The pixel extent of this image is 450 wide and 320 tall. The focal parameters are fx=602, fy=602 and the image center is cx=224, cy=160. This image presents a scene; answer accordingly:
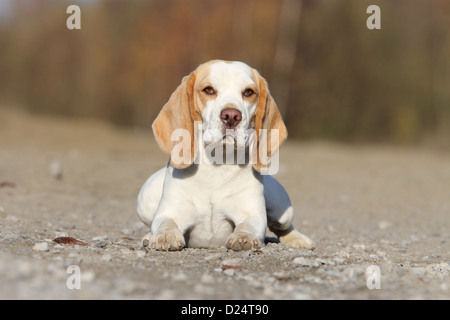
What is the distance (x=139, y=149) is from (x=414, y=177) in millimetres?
7799

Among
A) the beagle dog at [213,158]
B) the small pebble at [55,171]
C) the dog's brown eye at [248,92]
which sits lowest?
Answer: the small pebble at [55,171]

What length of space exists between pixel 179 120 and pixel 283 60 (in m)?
17.6

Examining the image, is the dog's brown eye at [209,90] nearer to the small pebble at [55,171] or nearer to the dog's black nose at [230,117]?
the dog's black nose at [230,117]

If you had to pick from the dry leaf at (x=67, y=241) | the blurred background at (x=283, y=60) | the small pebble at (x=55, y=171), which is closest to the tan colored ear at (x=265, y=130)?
the dry leaf at (x=67, y=241)

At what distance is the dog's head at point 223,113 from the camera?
443 cm

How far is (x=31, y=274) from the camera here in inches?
118

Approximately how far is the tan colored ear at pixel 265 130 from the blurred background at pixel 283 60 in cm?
1673

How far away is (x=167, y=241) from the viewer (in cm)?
436

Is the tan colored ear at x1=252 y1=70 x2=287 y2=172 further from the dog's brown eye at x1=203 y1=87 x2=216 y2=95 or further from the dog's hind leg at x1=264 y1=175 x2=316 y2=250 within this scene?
the dog's hind leg at x1=264 y1=175 x2=316 y2=250

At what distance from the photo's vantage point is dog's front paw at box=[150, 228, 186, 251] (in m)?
4.35

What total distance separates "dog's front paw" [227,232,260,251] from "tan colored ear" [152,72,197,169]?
69 centimetres

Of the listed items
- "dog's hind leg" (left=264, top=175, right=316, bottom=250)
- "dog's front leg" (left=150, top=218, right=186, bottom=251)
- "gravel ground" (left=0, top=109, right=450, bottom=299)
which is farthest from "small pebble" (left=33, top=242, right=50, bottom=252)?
"dog's hind leg" (left=264, top=175, right=316, bottom=250)

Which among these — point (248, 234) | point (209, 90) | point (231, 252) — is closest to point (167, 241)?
point (231, 252)
